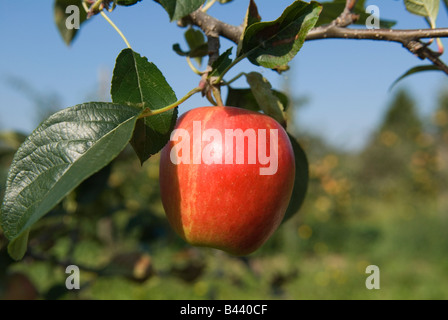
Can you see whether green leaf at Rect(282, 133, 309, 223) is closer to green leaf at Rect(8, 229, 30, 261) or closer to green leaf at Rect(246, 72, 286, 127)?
green leaf at Rect(246, 72, 286, 127)

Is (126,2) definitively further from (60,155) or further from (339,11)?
(339,11)

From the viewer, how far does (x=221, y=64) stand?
20.6 inches

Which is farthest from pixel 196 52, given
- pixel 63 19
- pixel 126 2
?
pixel 63 19

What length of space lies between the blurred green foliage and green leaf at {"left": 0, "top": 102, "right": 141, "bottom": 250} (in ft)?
1.15

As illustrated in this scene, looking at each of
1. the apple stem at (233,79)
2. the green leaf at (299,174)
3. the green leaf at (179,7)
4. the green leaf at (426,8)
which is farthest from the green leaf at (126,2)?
the green leaf at (426,8)

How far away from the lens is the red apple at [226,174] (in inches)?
20.5

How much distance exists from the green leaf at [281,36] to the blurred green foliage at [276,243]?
0.42 m

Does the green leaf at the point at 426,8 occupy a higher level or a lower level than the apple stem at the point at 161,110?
higher

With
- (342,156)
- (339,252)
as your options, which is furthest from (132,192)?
(342,156)

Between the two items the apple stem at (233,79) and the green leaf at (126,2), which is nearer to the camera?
the green leaf at (126,2)

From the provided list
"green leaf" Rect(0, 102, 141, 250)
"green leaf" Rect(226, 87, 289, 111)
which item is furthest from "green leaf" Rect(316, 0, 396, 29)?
"green leaf" Rect(0, 102, 141, 250)

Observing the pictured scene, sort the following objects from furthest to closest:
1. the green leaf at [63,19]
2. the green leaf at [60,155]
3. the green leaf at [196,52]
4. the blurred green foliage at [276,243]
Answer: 1. the blurred green foliage at [276,243]
2. the green leaf at [63,19]
3. the green leaf at [196,52]
4. the green leaf at [60,155]

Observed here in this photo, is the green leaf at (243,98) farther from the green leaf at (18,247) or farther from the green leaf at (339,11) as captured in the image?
the green leaf at (18,247)

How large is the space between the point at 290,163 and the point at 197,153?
0.12 m
